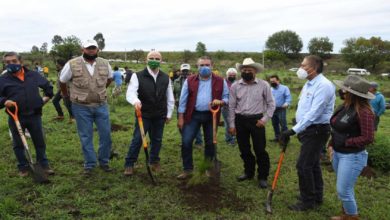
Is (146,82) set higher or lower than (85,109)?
higher

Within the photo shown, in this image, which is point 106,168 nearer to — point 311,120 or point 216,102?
point 216,102

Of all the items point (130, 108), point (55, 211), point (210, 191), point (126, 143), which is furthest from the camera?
point (130, 108)

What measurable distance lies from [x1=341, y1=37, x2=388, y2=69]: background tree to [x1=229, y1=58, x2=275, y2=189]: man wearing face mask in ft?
213

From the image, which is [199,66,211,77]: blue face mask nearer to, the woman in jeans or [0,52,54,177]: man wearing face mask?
the woman in jeans

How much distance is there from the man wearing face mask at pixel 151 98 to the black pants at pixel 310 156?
88.9 inches

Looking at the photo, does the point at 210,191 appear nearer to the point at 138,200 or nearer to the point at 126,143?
the point at 138,200

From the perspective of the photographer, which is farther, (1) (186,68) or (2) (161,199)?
(1) (186,68)

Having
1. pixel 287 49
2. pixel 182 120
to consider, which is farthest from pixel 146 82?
pixel 287 49

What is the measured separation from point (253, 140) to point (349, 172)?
1794 millimetres

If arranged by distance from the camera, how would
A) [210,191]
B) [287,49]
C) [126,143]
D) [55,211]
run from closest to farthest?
1. [55,211]
2. [210,191]
3. [126,143]
4. [287,49]

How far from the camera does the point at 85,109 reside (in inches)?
223

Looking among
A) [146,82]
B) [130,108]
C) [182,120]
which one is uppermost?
[146,82]

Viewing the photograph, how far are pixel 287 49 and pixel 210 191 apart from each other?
8686 centimetres

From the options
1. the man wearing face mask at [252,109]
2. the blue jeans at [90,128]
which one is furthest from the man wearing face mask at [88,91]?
the man wearing face mask at [252,109]
